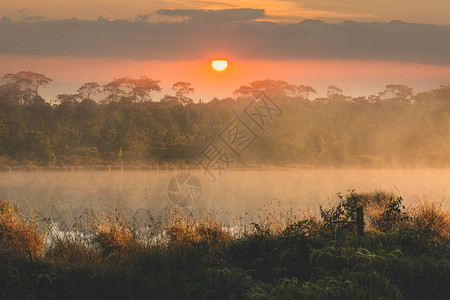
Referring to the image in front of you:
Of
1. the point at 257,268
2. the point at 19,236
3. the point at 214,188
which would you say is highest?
the point at 257,268

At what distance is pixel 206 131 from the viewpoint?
6581 centimetres

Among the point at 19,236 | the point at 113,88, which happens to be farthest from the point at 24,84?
the point at 19,236

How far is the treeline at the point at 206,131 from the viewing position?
60188 mm

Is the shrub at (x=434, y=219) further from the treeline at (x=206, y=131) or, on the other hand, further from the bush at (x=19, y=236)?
the treeline at (x=206, y=131)

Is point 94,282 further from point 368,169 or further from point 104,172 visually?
point 368,169

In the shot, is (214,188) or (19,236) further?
(214,188)

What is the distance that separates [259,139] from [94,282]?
5758 centimetres

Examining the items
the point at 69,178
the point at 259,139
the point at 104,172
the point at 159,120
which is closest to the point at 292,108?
the point at 259,139

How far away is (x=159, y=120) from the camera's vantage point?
72188 mm

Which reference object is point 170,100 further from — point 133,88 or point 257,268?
point 257,268

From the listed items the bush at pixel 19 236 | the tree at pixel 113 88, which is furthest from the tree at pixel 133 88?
the bush at pixel 19 236

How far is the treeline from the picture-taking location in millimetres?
60188

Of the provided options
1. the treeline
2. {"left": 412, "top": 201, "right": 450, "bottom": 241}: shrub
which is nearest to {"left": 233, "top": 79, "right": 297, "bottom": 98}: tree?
the treeline

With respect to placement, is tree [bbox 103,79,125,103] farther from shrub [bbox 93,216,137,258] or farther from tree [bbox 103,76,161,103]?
shrub [bbox 93,216,137,258]
